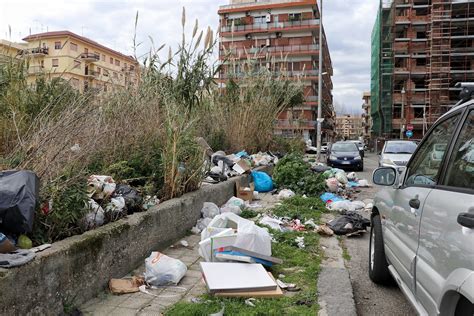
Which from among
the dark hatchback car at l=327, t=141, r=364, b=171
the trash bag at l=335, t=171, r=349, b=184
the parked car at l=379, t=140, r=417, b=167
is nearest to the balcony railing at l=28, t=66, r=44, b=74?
the trash bag at l=335, t=171, r=349, b=184

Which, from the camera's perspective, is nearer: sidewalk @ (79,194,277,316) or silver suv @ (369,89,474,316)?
silver suv @ (369,89,474,316)

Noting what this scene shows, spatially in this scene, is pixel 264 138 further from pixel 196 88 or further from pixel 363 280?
pixel 363 280

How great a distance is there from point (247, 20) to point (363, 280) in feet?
215

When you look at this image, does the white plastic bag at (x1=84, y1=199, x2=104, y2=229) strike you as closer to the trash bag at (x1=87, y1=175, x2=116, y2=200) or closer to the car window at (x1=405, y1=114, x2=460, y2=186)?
the trash bag at (x1=87, y1=175, x2=116, y2=200)

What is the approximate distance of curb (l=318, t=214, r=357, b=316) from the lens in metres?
3.63

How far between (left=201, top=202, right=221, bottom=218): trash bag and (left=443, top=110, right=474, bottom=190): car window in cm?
446

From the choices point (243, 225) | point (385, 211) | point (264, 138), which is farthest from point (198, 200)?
point (264, 138)

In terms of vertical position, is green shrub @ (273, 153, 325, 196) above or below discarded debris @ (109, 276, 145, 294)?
above

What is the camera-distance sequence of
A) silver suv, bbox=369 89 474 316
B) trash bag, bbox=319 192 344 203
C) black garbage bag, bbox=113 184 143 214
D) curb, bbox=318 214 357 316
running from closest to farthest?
silver suv, bbox=369 89 474 316 → curb, bbox=318 214 357 316 → black garbage bag, bbox=113 184 143 214 → trash bag, bbox=319 192 344 203

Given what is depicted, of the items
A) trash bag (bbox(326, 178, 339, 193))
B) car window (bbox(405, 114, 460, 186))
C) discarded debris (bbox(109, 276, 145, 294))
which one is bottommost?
discarded debris (bbox(109, 276, 145, 294))

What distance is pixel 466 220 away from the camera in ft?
6.47

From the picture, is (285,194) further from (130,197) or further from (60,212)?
(60,212)

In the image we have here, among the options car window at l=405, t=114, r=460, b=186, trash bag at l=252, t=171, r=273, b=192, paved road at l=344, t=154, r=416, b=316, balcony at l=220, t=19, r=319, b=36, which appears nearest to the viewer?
car window at l=405, t=114, r=460, b=186

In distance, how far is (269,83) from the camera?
14.7 meters
